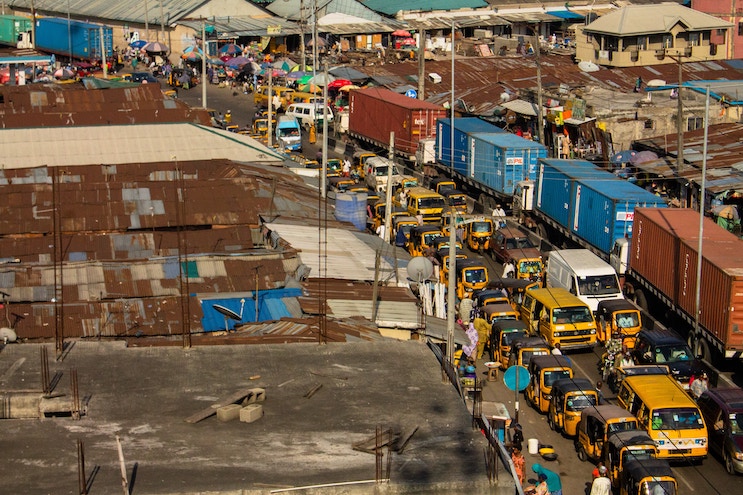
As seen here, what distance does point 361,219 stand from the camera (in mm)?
39188

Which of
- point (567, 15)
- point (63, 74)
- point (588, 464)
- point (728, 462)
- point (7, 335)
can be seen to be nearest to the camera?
point (7, 335)

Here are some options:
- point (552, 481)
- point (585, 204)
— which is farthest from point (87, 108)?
point (552, 481)

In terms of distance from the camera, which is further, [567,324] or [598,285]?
[598,285]

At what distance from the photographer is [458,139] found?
5144 centimetres

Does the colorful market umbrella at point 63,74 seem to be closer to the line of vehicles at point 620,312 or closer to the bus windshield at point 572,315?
the line of vehicles at point 620,312

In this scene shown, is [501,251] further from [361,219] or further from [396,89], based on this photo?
[396,89]

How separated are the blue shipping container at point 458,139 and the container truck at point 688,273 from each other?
14949 millimetres

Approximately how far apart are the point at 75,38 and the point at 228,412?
7674 centimetres

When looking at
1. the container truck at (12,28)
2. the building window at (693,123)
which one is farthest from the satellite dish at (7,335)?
the container truck at (12,28)

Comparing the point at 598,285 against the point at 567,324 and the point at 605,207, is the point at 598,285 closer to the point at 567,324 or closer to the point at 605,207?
the point at 567,324

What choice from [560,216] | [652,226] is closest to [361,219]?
[560,216]

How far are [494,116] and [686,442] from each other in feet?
132

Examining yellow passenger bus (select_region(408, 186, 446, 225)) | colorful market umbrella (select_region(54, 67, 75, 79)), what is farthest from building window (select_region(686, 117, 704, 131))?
colorful market umbrella (select_region(54, 67, 75, 79))

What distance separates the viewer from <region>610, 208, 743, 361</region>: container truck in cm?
2870
